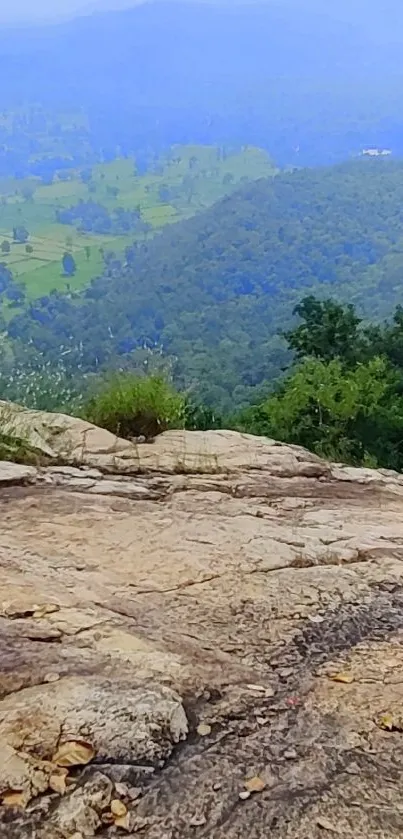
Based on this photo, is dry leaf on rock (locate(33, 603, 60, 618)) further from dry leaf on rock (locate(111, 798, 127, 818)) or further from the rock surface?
dry leaf on rock (locate(111, 798, 127, 818))

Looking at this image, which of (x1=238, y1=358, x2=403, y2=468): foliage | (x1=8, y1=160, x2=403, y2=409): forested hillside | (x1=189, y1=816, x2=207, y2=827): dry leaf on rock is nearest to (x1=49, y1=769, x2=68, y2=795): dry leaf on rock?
(x1=189, y1=816, x2=207, y2=827): dry leaf on rock

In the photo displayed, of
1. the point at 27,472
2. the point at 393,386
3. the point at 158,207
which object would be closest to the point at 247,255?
the point at 158,207

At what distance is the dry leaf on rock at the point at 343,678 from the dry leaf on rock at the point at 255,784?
0.67m

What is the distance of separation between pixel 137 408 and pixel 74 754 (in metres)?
4.26

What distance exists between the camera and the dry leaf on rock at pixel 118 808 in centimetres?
232

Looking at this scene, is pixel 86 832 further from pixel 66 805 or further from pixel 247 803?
pixel 247 803

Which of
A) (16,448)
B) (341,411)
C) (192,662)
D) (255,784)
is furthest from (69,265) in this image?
(255,784)

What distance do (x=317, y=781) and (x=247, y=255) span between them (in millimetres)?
97508

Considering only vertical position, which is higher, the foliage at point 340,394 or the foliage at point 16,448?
the foliage at point 16,448

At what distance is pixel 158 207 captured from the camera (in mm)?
137250

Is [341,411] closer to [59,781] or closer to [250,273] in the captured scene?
[59,781]

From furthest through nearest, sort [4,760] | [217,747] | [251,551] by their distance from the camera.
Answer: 1. [251,551]
2. [217,747]
3. [4,760]

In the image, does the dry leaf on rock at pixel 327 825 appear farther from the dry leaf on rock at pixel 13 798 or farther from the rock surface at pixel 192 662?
the dry leaf on rock at pixel 13 798

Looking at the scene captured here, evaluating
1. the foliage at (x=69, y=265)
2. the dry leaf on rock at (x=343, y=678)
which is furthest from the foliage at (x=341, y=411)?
the foliage at (x=69, y=265)
